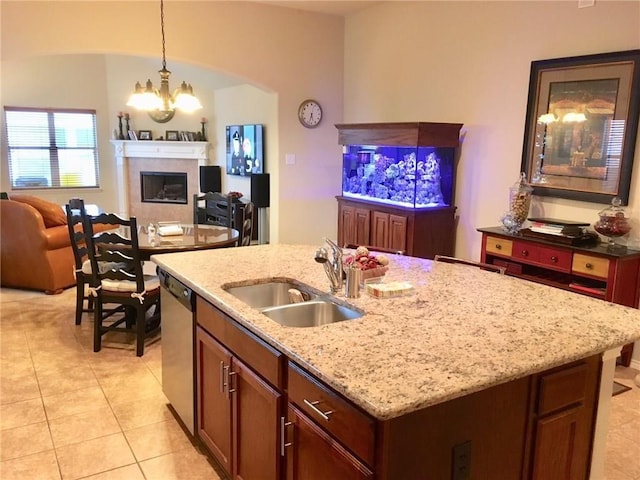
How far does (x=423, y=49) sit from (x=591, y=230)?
99.6 inches

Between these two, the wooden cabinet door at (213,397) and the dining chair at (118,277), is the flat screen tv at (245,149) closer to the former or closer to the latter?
the dining chair at (118,277)

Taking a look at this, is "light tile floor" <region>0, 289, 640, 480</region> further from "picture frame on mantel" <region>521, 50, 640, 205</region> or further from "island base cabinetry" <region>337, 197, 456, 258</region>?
"island base cabinetry" <region>337, 197, 456, 258</region>

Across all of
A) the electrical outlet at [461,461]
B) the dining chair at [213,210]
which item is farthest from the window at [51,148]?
the electrical outlet at [461,461]

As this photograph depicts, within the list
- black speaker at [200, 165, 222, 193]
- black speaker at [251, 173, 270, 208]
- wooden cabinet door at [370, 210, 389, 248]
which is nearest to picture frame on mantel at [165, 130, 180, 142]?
black speaker at [200, 165, 222, 193]

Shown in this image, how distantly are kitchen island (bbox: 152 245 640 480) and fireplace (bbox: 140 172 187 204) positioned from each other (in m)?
7.30

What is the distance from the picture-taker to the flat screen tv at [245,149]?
24.8ft

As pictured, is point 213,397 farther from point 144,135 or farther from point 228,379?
point 144,135

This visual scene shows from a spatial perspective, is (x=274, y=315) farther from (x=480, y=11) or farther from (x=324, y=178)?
(x=324, y=178)

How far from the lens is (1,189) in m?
8.29

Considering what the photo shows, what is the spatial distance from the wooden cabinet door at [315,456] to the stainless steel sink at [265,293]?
833 mm

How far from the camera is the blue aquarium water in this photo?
488cm

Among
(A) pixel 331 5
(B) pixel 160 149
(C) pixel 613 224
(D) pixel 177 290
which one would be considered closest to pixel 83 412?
(D) pixel 177 290

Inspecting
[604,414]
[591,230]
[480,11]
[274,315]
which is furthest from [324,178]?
[604,414]

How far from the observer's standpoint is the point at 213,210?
5684mm
